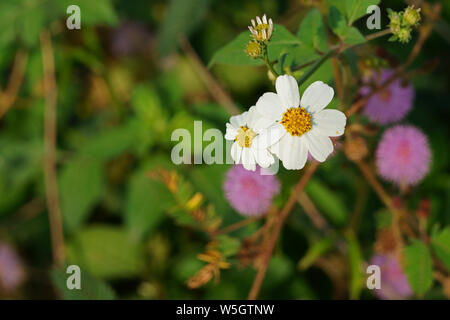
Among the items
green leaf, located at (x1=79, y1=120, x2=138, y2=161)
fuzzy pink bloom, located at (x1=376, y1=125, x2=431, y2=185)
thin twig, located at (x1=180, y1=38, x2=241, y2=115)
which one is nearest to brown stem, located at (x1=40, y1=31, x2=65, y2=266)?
green leaf, located at (x1=79, y1=120, x2=138, y2=161)

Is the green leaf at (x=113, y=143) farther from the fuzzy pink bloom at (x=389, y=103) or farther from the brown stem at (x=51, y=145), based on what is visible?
the fuzzy pink bloom at (x=389, y=103)

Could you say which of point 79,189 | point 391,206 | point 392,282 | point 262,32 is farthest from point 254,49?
point 79,189

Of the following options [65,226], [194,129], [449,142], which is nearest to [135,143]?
[194,129]

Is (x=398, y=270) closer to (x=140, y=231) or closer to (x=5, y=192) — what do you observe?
(x=140, y=231)

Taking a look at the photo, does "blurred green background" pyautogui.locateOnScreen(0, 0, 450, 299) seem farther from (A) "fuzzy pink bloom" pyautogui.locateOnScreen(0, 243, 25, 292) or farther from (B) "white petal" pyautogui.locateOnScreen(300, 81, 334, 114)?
(B) "white petal" pyautogui.locateOnScreen(300, 81, 334, 114)

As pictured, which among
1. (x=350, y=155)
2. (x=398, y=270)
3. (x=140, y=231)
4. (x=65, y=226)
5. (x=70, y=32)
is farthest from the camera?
(x=70, y=32)
